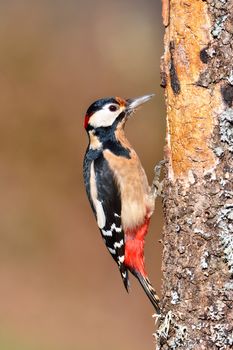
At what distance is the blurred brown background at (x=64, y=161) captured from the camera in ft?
27.8

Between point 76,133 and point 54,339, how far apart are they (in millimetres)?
2787

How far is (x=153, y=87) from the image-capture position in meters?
10.5

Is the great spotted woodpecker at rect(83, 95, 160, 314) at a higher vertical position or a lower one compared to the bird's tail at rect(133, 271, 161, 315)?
higher

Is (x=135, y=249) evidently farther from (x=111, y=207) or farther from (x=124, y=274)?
(x=111, y=207)

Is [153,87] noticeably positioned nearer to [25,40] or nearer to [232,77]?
[25,40]

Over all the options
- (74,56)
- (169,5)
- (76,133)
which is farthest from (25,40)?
(169,5)

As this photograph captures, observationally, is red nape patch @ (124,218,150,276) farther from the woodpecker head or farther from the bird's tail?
the woodpecker head

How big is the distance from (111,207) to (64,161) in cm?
528

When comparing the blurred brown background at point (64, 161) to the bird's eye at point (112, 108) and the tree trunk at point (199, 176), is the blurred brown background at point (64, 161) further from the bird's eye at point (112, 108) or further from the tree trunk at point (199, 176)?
the tree trunk at point (199, 176)

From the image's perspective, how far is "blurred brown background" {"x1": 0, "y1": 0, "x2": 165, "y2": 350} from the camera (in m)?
8.48

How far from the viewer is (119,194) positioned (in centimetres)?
468

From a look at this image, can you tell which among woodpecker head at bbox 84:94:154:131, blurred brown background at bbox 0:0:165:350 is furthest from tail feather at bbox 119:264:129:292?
blurred brown background at bbox 0:0:165:350

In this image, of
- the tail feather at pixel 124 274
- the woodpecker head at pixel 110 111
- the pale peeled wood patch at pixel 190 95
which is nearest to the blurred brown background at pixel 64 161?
the tail feather at pixel 124 274

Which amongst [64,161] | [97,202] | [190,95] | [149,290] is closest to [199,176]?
[190,95]
